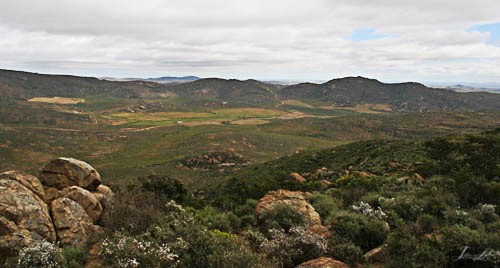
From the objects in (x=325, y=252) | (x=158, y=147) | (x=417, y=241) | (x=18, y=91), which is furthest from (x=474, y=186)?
(x=18, y=91)

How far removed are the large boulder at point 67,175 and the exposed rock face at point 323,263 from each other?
8075mm

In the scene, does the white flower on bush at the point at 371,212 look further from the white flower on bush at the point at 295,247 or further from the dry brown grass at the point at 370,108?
the dry brown grass at the point at 370,108

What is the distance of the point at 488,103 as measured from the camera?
174 metres

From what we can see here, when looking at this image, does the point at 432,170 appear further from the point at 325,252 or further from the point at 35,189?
the point at 35,189

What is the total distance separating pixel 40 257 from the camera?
19.4ft

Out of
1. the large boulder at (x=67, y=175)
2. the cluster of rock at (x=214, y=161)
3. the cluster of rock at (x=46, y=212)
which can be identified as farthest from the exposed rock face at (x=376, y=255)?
the cluster of rock at (x=214, y=161)

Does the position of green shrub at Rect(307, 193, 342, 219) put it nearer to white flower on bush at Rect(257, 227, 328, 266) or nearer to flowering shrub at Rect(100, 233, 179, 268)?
white flower on bush at Rect(257, 227, 328, 266)

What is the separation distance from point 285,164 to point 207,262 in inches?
1020

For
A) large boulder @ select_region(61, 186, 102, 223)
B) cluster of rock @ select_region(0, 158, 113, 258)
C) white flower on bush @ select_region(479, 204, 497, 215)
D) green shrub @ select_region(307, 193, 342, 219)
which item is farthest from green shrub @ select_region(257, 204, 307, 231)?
white flower on bush @ select_region(479, 204, 497, 215)

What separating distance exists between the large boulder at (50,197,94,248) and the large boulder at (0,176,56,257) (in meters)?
0.22

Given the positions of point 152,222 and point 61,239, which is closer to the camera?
point 61,239

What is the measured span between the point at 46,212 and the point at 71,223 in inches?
25.2

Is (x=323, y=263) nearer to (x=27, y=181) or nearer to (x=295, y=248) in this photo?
(x=295, y=248)

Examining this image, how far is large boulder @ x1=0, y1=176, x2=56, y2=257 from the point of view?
6.77 metres
